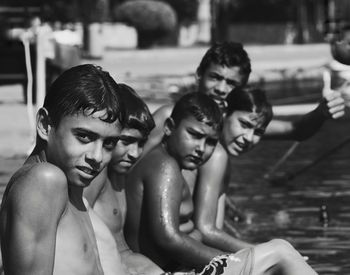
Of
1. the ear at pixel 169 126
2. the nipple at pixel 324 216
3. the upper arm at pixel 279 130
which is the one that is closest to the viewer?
the ear at pixel 169 126

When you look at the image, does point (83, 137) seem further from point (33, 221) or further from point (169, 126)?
point (169, 126)

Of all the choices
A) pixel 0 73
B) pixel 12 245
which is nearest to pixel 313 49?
pixel 0 73

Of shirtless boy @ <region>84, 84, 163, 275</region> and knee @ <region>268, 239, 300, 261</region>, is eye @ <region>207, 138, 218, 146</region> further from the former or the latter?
knee @ <region>268, 239, 300, 261</region>

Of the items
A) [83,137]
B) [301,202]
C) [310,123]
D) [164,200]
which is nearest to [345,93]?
[301,202]

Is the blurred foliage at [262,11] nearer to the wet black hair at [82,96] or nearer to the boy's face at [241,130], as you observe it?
the boy's face at [241,130]

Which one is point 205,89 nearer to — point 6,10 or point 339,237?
point 339,237

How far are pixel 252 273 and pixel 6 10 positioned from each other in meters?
22.2

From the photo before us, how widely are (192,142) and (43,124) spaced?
6.37 feet

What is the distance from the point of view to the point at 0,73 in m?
19.9

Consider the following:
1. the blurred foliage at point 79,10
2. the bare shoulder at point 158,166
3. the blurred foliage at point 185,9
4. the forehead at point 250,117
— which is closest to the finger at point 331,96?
the forehead at point 250,117

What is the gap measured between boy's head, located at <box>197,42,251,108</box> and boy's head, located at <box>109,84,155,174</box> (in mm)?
1588

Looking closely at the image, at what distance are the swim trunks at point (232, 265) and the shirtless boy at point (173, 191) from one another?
1.52 feet

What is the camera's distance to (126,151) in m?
5.38

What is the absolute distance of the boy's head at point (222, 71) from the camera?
7105 mm
